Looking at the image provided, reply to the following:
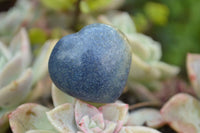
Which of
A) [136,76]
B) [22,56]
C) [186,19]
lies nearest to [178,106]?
[136,76]

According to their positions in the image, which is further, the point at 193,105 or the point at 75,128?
the point at 193,105

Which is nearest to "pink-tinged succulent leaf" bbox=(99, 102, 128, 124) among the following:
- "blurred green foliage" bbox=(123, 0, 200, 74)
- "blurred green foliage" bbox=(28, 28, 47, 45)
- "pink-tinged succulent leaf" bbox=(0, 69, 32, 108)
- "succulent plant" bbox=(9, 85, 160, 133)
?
"succulent plant" bbox=(9, 85, 160, 133)

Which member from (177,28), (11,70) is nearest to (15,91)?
(11,70)

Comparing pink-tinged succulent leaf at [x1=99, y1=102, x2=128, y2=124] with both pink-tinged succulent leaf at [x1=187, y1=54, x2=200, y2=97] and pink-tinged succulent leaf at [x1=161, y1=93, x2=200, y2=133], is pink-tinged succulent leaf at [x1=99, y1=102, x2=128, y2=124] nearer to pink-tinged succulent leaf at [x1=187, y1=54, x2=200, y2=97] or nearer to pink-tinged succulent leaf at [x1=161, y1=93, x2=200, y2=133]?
pink-tinged succulent leaf at [x1=161, y1=93, x2=200, y2=133]

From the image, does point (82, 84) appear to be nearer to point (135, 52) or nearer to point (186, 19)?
point (135, 52)

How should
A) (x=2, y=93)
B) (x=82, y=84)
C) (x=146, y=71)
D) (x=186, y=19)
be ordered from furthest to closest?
(x=186, y=19) < (x=146, y=71) < (x=2, y=93) < (x=82, y=84)

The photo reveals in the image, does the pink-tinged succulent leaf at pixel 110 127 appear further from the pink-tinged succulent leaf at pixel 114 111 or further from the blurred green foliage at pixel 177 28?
the blurred green foliage at pixel 177 28

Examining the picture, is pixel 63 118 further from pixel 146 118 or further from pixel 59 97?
pixel 146 118
